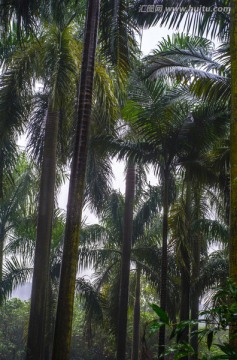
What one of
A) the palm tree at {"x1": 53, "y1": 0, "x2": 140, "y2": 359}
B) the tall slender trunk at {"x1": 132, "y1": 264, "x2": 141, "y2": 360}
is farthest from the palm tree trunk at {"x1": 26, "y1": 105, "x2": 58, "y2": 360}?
the tall slender trunk at {"x1": 132, "y1": 264, "x2": 141, "y2": 360}

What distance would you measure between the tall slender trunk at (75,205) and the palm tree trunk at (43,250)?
3764 mm

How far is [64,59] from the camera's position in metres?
11.3

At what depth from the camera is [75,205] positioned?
775cm

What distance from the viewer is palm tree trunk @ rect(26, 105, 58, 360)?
429 inches

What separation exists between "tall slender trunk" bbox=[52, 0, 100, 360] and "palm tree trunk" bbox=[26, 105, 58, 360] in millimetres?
3764

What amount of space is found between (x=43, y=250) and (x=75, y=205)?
388 cm

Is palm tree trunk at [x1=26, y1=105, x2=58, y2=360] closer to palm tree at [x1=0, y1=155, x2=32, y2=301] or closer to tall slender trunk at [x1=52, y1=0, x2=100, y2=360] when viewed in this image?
tall slender trunk at [x1=52, y1=0, x2=100, y2=360]

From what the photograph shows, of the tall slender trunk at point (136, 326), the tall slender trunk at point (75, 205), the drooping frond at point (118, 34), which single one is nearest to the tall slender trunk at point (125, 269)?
the tall slender trunk at point (136, 326)

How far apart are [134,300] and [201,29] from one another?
15126 millimetres

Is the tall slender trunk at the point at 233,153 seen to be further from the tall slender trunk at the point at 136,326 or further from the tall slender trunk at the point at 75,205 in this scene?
the tall slender trunk at the point at 136,326

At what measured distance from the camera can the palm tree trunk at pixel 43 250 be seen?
429 inches

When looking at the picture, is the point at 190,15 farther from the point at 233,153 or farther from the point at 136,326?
the point at 136,326

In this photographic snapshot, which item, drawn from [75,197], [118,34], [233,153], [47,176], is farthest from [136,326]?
[233,153]

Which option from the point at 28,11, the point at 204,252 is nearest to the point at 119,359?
the point at 204,252
